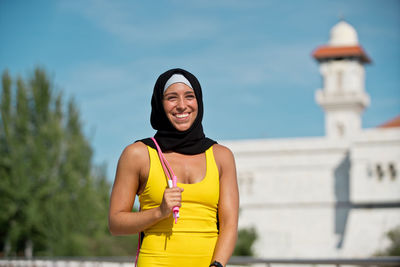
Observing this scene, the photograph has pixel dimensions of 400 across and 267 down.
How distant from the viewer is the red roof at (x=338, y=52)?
61.1 meters

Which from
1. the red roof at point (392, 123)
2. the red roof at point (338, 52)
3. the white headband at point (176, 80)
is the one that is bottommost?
the white headband at point (176, 80)

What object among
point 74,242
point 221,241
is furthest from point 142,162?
point 74,242

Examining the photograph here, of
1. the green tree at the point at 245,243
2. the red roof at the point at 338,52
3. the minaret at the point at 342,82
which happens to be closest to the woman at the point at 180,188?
the green tree at the point at 245,243

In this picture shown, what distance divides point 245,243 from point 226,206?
44.7 m

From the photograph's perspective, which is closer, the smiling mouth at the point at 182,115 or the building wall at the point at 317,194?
the smiling mouth at the point at 182,115

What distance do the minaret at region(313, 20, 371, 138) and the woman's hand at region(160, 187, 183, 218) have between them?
54.2 metres

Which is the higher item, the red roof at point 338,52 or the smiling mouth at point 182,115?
the red roof at point 338,52

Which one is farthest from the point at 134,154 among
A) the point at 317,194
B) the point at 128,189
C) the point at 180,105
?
the point at 317,194

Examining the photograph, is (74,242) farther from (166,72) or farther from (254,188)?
(166,72)

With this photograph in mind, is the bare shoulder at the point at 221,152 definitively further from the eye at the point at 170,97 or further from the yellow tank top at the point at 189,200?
the eye at the point at 170,97

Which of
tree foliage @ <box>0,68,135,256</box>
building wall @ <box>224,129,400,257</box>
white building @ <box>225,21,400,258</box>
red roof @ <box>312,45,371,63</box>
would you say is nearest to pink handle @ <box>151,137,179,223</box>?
tree foliage @ <box>0,68,135,256</box>

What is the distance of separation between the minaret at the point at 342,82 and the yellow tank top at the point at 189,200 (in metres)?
54.0

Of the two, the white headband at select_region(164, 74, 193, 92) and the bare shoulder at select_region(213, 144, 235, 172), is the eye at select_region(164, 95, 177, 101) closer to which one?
the white headband at select_region(164, 74, 193, 92)

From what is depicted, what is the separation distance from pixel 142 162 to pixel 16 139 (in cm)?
3068
